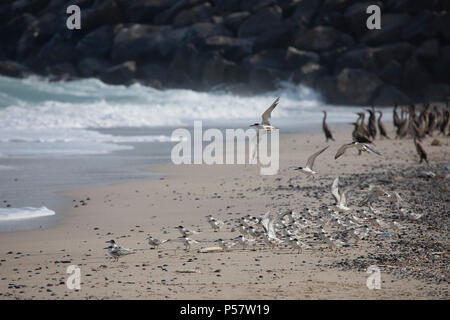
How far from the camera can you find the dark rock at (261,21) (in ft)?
143

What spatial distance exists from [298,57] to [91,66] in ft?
45.0

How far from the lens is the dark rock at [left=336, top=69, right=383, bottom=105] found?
35.8 meters

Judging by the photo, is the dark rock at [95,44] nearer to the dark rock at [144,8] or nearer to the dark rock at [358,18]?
the dark rock at [144,8]

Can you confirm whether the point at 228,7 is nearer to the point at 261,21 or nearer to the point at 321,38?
the point at 261,21

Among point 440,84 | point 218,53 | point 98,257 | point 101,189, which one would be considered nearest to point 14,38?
point 218,53

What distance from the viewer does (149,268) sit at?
7.15 meters

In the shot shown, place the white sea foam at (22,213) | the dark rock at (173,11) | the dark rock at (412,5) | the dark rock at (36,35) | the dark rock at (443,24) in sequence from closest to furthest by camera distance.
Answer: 1. the white sea foam at (22,213)
2. the dark rock at (443,24)
3. the dark rock at (412,5)
4. the dark rock at (173,11)
5. the dark rock at (36,35)

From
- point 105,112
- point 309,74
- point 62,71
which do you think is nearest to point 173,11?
point 62,71

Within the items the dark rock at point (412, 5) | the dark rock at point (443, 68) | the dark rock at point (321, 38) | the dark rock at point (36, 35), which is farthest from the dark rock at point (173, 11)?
the dark rock at point (443, 68)

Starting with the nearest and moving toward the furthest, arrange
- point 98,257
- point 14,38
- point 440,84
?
point 98,257 < point 440,84 < point 14,38

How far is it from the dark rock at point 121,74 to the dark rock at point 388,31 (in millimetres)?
14422
